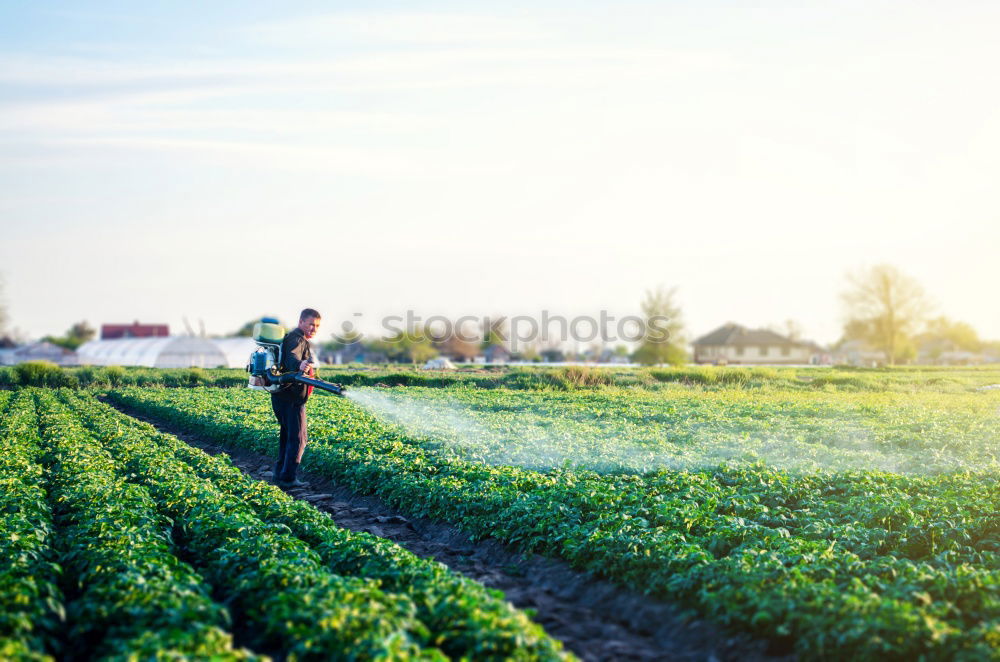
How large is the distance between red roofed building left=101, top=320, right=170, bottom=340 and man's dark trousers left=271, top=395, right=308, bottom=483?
89520mm

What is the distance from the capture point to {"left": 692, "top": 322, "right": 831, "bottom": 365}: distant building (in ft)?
293

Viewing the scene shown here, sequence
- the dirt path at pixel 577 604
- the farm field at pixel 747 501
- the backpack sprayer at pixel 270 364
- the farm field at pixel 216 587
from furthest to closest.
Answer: the backpack sprayer at pixel 270 364
the dirt path at pixel 577 604
the farm field at pixel 747 501
the farm field at pixel 216 587

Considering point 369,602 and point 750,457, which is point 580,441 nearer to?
point 750,457

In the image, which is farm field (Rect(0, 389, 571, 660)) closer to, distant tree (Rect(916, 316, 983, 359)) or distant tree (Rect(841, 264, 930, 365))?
distant tree (Rect(841, 264, 930, 365))

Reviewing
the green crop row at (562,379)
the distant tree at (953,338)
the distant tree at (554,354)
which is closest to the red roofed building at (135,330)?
the distant tree at (554,354)

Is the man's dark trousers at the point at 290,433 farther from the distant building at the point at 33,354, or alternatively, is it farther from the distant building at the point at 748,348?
the distant building at the point at 33,354

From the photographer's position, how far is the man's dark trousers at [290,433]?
1330 centimetres

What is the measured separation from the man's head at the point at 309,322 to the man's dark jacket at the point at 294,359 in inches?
3.9

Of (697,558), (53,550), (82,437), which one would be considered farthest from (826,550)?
(82,437)

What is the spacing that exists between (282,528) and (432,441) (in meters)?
6.41

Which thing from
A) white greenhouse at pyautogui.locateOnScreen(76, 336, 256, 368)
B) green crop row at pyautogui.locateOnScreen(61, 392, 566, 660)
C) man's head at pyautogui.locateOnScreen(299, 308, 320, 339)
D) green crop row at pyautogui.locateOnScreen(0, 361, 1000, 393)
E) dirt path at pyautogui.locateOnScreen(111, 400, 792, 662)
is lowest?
dirt path at pyautogui.locateOnScreen(111, 400, 792, 662)

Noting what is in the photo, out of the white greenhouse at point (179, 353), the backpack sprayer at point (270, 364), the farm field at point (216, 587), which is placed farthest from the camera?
the white greenhouse at point (179, 353)

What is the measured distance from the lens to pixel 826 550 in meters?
7.73

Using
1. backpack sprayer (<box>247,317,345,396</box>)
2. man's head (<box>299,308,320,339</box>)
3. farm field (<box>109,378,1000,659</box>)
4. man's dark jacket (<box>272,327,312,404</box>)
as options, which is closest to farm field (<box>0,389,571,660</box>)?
farm field (<box>109,378,1000,659</box>)
